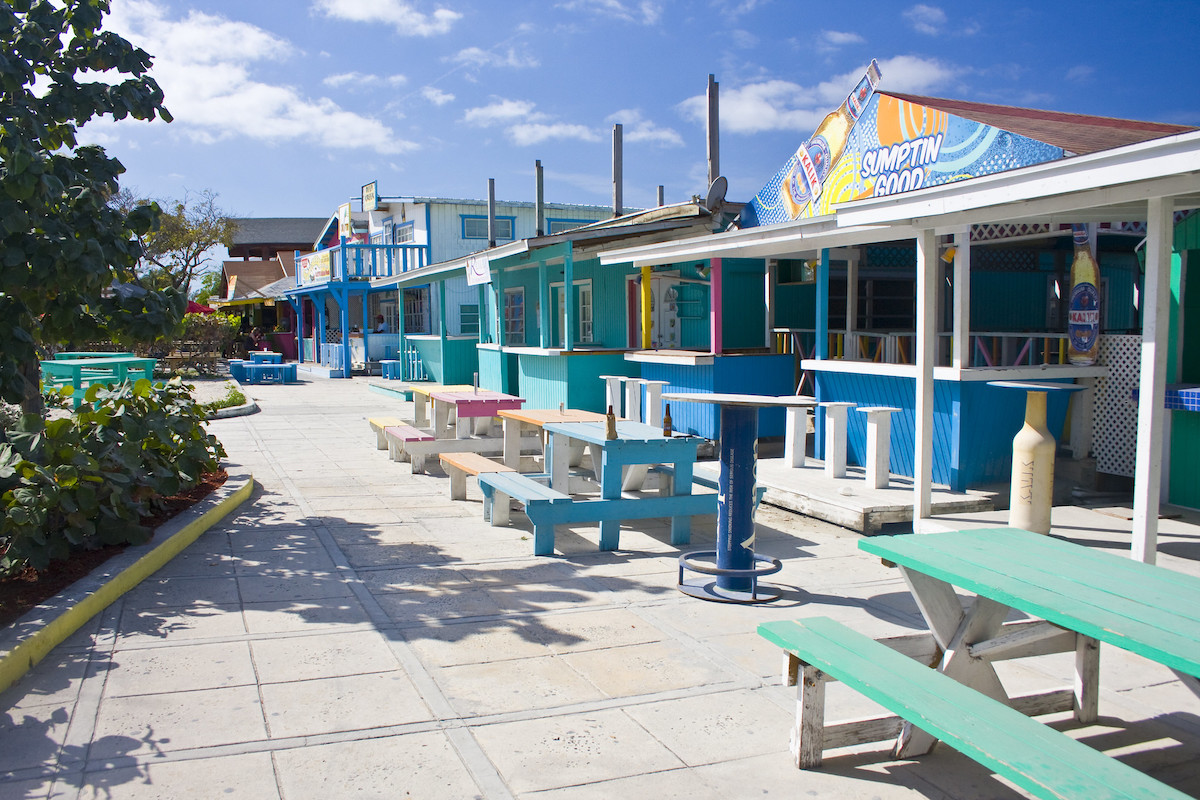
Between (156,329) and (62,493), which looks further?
(156,329)

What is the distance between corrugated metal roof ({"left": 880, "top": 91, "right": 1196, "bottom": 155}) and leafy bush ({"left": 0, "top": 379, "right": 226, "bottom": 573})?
744 cm

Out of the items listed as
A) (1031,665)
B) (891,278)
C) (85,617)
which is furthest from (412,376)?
(1031,665)

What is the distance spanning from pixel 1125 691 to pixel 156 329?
616 centimetres

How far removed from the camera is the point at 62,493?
5598 millimetres

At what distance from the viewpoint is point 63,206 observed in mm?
6195

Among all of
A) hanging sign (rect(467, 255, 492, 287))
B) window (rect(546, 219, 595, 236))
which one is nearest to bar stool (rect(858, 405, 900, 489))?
hanging sign (rect(467, 255, 492, 287))

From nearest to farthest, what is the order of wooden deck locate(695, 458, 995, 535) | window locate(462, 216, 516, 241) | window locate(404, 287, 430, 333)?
1. wooden deck locate(695, 458, 995, 535)
2. window locate(404, 287, 430, 333)
3. window locate(462, 216, 516, 241)

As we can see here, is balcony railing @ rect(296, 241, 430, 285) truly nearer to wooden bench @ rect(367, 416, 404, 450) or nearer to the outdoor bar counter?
wooden bench @ rect(367, 416, 404, 450)

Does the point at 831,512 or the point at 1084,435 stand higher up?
the point at 1084,435

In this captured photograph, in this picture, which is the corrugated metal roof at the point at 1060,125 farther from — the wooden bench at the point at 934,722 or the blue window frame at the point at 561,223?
the blue window frame at the point at 561,223

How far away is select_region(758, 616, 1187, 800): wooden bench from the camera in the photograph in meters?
2.43

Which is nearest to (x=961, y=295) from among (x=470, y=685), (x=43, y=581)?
(x=470, y=685)

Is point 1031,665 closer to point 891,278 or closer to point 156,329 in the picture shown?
point 156,329

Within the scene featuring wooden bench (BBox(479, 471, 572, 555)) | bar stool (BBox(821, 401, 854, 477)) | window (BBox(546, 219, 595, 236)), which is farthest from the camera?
window (BBox(546, 219, 595, 236))
